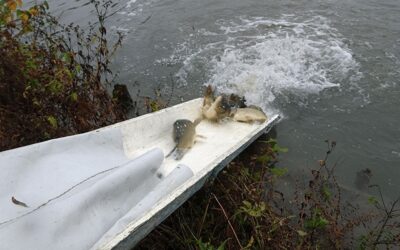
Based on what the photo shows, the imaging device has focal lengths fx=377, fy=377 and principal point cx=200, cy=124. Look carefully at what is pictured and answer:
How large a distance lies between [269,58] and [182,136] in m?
3.21

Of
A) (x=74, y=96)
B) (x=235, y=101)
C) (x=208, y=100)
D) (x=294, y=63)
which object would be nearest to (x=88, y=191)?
(x=74, y=96)

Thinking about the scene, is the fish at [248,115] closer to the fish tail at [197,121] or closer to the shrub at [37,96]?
the fish tail at [197,121]

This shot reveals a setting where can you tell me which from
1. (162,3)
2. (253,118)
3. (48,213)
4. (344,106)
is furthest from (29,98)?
(162,3)

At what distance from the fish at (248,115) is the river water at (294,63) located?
49 cm

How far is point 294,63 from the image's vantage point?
6711 mm

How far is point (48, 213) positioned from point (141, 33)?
6417mm

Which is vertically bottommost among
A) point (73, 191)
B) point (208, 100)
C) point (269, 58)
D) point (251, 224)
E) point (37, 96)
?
point (251, 224)

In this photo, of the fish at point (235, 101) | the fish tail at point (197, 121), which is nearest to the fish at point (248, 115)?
the fish at point (235, 101)

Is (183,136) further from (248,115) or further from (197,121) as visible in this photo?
(248,115)

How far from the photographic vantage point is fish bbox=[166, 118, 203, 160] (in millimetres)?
4434

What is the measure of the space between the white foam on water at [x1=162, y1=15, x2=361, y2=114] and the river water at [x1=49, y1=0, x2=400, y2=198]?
2cm

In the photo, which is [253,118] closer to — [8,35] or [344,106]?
[344,106]

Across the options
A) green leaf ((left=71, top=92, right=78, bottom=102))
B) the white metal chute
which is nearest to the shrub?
green leaf ((left=71, top=92, right=78, bottom=102))

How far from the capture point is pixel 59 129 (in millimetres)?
4379
